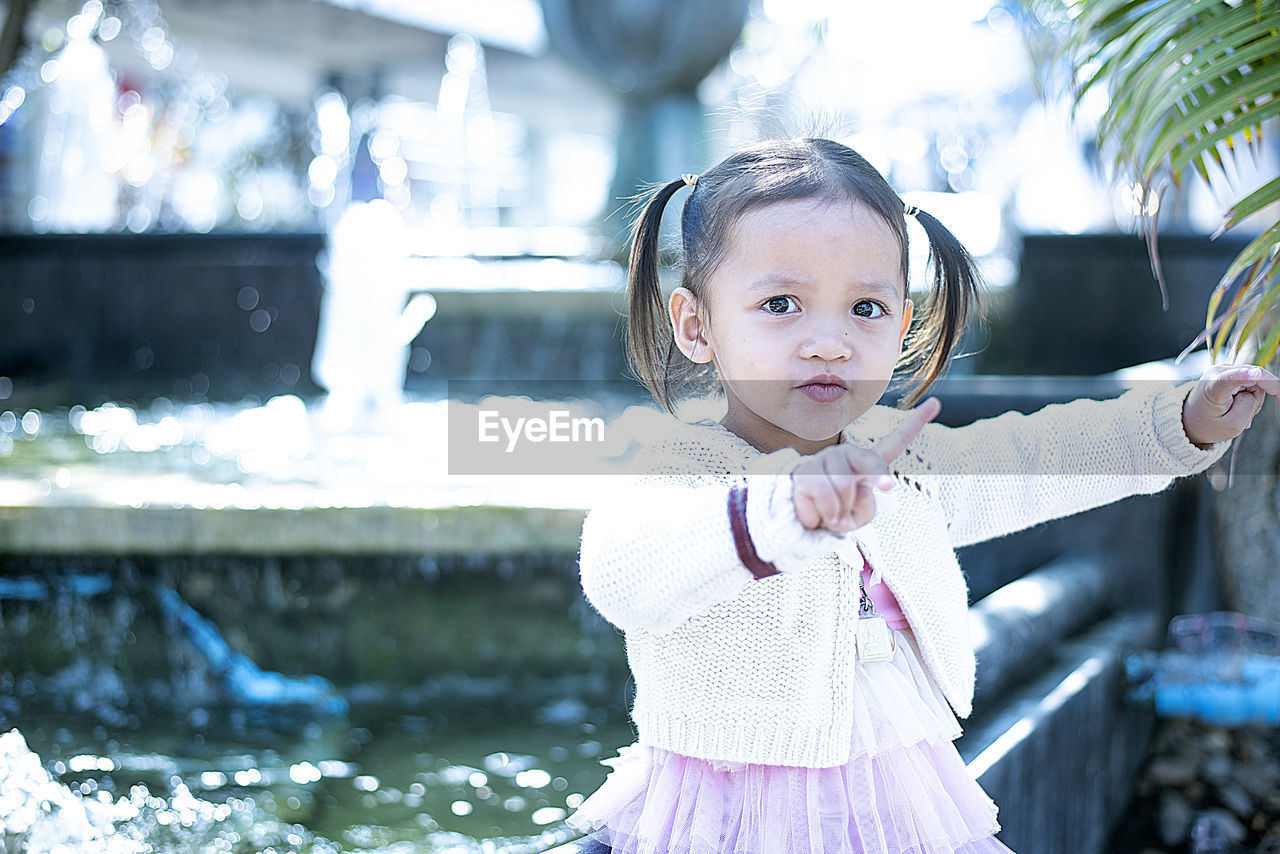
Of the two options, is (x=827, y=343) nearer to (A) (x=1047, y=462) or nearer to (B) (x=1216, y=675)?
(A) (x=1047, y=462)

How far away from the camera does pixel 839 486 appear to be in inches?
42.8

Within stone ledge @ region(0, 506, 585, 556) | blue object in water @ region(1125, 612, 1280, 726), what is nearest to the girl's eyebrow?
stone ledge @ region(0, 506, 585, 556)

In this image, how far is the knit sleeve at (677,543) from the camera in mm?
1132

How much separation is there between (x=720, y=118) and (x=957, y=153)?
19469mm

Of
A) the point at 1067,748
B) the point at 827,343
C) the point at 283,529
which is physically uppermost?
the point at 827,343

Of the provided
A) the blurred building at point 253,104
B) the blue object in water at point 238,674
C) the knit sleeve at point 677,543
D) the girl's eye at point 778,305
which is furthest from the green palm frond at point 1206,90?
the blurred building at point 253,104

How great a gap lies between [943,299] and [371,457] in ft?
10.8

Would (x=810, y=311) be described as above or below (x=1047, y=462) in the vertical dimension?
above

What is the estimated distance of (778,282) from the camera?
1362 mm

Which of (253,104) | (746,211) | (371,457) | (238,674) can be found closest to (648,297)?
(746,211)

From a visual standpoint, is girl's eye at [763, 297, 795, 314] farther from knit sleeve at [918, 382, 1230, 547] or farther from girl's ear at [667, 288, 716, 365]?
knit sleeve at [918, 382, 1230, 547]

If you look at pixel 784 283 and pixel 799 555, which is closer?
pixel 799 555

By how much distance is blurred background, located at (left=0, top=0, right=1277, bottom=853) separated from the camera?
8.86ft

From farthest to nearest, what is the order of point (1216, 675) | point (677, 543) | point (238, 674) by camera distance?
1. point (238, 674)
2. point (1216, 675)
3. point (677, 543)
